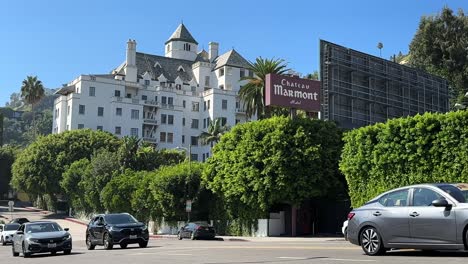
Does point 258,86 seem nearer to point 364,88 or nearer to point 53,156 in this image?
point 364,88

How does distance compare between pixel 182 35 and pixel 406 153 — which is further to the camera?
pixel 182 35

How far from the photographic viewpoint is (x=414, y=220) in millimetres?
12477

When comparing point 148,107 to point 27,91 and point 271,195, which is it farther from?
point 271,195

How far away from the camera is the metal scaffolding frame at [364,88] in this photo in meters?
41.2

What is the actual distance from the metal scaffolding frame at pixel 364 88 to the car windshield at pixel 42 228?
22878 mm

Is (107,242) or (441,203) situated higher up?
(441,203)

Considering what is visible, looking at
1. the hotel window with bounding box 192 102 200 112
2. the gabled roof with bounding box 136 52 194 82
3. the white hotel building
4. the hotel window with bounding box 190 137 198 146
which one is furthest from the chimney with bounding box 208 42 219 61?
the hotel window with bounding box 190 137 198 146

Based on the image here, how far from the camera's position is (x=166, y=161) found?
83.1 metres

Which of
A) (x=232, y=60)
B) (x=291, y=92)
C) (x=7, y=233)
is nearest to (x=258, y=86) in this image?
(x=291, y=92)

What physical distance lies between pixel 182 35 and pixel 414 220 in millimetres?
122360

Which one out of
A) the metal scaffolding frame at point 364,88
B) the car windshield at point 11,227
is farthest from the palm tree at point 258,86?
the car windshield at point 11,227

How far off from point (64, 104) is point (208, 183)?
2483 inches

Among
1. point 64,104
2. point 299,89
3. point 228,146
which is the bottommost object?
point 228,146

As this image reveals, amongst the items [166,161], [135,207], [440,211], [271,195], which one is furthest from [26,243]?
[166,161]
